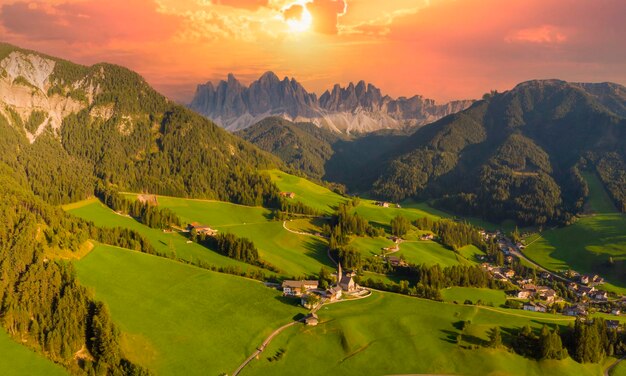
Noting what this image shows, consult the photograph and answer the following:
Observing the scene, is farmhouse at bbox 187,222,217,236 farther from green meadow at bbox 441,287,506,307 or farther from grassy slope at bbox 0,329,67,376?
grassy slope at bbox 0,329,67,376

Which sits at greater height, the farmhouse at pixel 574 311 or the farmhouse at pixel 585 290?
the farmhouse at pixel 574 311

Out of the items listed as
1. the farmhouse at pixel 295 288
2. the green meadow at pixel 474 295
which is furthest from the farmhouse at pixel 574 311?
the farmhouse at pixel 295 288

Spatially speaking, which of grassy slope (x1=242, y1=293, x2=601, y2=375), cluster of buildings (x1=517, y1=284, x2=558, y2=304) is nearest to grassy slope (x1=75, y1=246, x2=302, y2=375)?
grassy slope (x1=242, y1=293, x2=601, y2=375)

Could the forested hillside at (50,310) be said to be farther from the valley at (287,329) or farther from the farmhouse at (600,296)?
the farmhouse at (600,296)

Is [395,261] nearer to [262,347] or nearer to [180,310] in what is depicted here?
[262,347]

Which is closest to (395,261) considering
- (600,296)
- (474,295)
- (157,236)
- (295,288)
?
(474,295)
